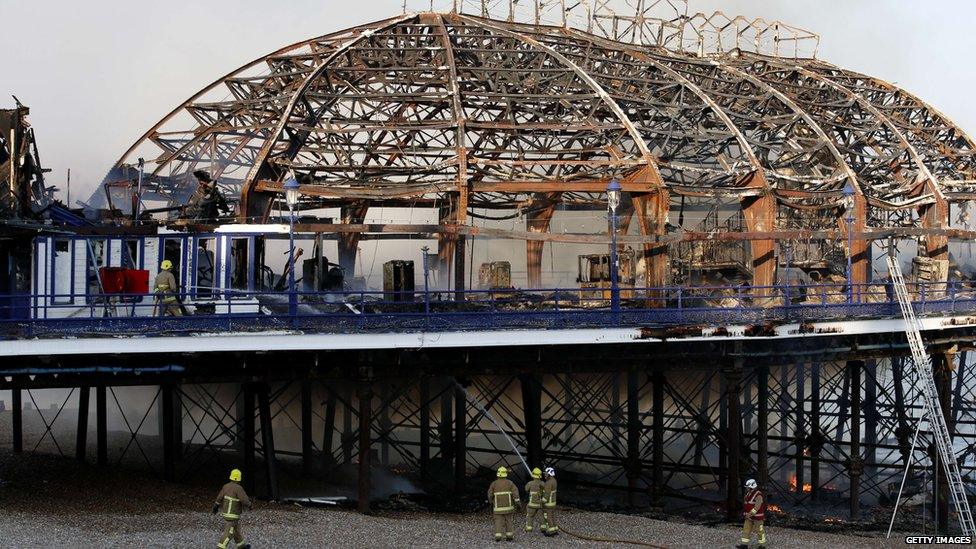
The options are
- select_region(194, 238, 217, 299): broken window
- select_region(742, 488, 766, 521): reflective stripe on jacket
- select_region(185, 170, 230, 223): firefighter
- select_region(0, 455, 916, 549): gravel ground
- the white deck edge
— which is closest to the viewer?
select_region(0, 455, 916, 549): gravel ground

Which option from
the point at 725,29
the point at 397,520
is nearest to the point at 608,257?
the point at 397,520

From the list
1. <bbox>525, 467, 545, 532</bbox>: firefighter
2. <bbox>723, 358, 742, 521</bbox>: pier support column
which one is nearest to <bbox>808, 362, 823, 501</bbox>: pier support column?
<bbox>723, 358, 742, 521</bbox>: pier support column

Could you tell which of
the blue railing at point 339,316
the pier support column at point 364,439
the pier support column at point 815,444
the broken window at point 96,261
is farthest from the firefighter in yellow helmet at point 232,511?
the pier support column at point 815,444

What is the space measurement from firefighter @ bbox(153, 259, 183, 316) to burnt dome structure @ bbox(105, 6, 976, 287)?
11.8 metres

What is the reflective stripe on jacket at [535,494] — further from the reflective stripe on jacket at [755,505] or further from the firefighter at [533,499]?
the reflective stripe on jacket at [755,505]

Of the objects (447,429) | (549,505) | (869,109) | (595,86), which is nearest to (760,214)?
(595,86)

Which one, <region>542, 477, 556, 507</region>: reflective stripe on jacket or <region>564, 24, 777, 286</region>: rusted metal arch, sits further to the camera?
<region>564, 24, 777, 286</region>: rusted metal arch

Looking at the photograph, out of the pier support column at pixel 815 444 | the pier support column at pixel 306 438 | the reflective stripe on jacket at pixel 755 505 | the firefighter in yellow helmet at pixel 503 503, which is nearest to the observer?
the firefighter in yellow helmet at pixel 503 503

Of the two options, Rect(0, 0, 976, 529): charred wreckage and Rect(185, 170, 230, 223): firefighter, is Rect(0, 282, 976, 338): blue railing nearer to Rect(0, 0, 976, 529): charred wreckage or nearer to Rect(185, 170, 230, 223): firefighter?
Rect(0, 0, 976, 529): charred wreckage

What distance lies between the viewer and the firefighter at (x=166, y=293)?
27203mm

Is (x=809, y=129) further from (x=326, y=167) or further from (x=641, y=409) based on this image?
(x=326, y=167)

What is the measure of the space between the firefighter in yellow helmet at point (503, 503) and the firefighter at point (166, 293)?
7631 mm

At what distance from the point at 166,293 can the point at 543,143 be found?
2096cm

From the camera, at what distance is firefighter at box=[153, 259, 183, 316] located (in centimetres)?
2720
